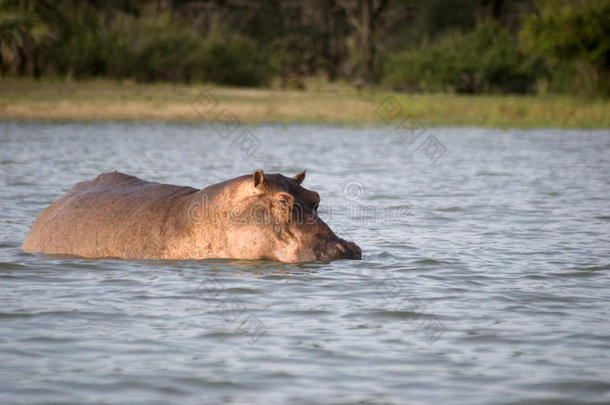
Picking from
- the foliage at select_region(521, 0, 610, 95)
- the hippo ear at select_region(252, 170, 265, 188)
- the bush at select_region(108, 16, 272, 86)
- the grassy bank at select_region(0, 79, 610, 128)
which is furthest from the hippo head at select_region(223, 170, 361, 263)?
the bush at select_region(108, 16, 272, 86)

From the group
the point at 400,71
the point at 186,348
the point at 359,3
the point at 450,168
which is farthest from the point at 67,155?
the point at 359,3

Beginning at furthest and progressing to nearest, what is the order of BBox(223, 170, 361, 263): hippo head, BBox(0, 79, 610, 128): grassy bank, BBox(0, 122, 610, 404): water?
BBox(0, 79, 610, 128): grassy bank, BBox(223, 170, 361, 263): hippo head, BBox(0, 122, 610, 404): water

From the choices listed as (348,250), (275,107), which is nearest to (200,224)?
(348,250)

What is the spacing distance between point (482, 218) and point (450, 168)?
6151 millimetres

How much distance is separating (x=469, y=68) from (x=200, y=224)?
30343mm

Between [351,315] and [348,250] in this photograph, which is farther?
[348,250]

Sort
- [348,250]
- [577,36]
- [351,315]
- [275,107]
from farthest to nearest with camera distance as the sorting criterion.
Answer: [577,36] < [275,107] < [348,250] < [351,315]

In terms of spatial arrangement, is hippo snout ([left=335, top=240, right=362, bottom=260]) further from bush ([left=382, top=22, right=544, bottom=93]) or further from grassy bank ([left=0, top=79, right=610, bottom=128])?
bush ([left=382, top=22, right=544, bottom=93])

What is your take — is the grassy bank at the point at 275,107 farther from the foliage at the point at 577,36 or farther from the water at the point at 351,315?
the water at the point at 351,315

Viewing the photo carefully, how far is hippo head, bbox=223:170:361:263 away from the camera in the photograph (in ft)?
24.6

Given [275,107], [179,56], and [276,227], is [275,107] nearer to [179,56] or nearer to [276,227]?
[179,56]

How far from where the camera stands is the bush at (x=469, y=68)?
3669 cm

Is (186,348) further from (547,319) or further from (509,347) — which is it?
(547,319)

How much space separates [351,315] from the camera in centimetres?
655
